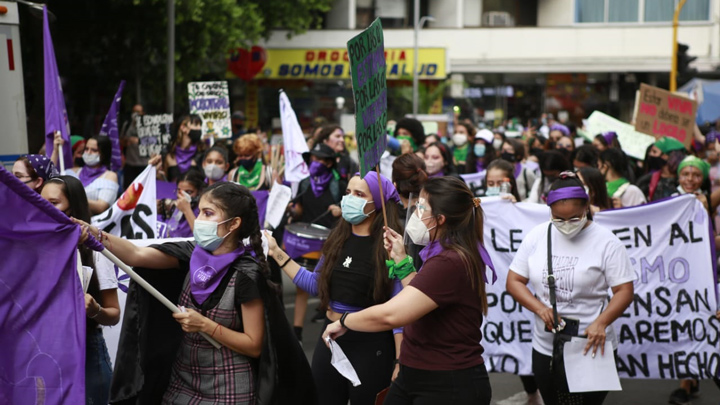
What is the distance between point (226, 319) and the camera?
13.1 ft

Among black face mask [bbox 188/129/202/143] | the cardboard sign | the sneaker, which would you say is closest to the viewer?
the sneaker

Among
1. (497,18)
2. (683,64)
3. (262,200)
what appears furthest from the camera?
(497,18)

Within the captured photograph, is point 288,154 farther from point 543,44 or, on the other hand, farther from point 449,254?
point 543,44

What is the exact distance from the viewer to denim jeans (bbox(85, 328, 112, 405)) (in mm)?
4258

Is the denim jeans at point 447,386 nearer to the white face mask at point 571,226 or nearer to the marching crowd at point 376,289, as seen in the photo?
the marching crowd at point 376,289

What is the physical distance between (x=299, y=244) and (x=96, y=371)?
14.2 feet

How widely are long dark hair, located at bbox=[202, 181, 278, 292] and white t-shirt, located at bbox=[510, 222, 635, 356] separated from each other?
1962 mm

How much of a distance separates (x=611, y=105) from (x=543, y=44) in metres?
4.27

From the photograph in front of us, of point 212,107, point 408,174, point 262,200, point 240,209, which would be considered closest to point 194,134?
point 212,107

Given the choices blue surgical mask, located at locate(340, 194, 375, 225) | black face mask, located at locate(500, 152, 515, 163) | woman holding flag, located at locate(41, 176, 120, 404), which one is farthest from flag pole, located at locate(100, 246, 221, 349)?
black face mask, located at locate(500, 152, 515, 163)

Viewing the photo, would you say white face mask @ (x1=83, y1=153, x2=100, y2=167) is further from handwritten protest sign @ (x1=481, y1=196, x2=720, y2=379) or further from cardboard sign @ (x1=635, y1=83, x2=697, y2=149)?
cardboard sign @ (x1=635, y1=83, x2=697, y2=149)

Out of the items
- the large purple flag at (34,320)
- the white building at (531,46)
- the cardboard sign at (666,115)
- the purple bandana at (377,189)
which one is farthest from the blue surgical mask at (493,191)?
the white building at (531,46)

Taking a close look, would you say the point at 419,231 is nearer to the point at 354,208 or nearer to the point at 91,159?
the point at 354,208

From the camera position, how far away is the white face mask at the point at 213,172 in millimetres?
9109
